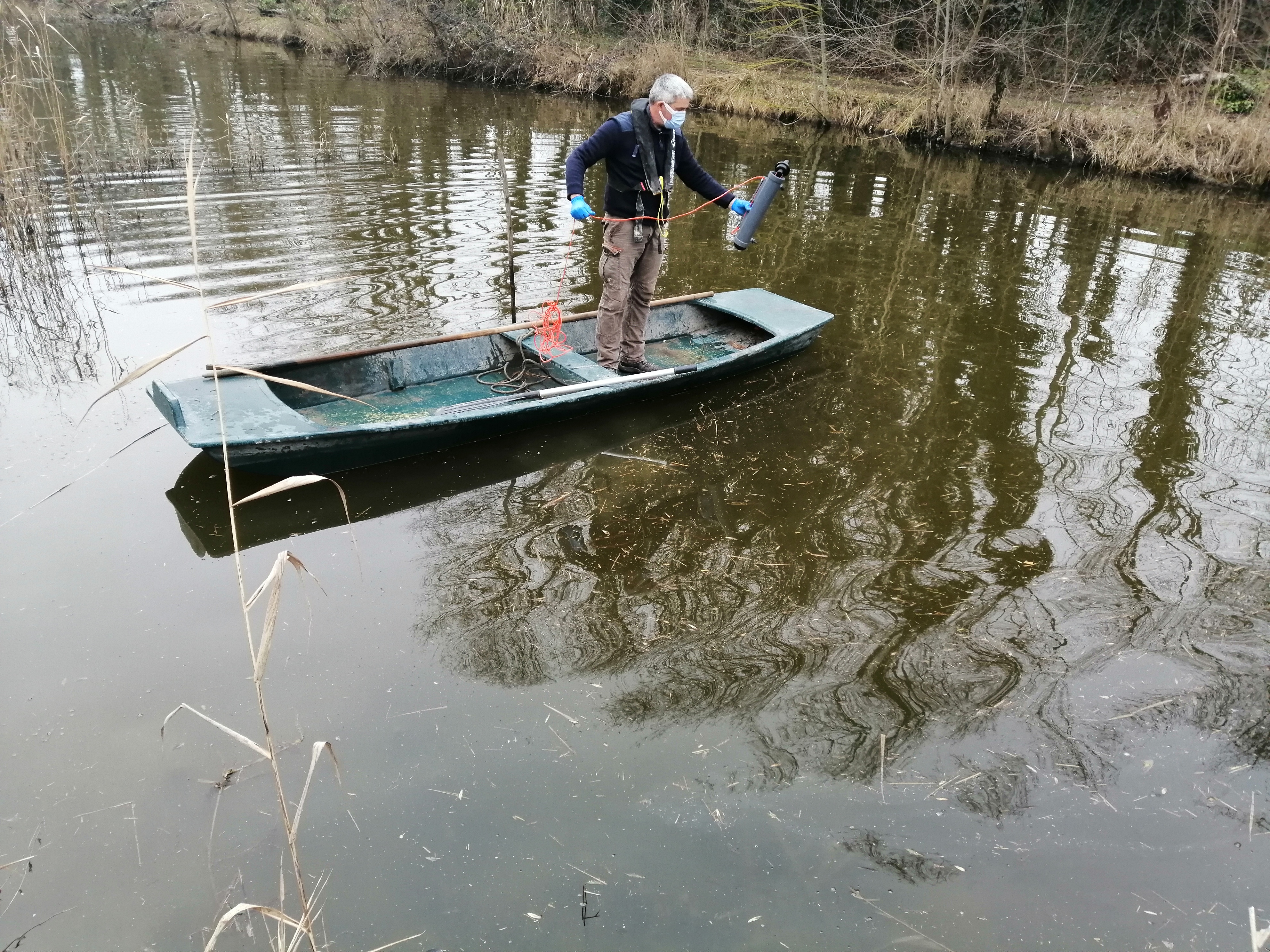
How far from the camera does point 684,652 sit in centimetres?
370

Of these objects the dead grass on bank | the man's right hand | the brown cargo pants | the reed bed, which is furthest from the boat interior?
the dead grass on bank

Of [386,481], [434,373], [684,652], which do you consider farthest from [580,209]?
[684,652]

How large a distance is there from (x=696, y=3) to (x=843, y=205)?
12856 mm

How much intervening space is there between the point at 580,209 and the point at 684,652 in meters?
2.66

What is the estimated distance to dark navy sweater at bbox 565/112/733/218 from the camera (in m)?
5.00

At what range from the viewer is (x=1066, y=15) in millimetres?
18578

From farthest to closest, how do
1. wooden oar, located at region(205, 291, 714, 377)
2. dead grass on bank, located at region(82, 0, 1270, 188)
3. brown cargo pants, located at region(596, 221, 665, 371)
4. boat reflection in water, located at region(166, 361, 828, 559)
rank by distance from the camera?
dead grass on bank, located at region(82, 0, 1270, 188) → brown cargo pants, located at region(596, 221, 665, 371) → wooden oar, located at region(205, 291, 714, 377) → boat reflection in water, located at region(166, 361, 828, 559)

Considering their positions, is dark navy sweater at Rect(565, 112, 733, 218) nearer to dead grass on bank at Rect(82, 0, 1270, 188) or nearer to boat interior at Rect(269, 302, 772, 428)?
boat interior at Rect(269, 302, 772, 428)

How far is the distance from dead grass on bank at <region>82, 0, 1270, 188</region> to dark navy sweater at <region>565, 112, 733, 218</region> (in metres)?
12.8

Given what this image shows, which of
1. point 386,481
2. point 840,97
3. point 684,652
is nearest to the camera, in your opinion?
point 684,652

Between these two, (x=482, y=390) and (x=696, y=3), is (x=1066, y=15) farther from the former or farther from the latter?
(x=482, y=390)

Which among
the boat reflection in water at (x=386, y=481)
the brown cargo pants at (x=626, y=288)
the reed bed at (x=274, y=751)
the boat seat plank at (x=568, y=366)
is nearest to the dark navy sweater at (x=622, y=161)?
the brown cargo pants at (x=626, y=288)

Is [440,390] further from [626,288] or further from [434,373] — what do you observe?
[626,288]

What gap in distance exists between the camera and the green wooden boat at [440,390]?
425 centimetres
